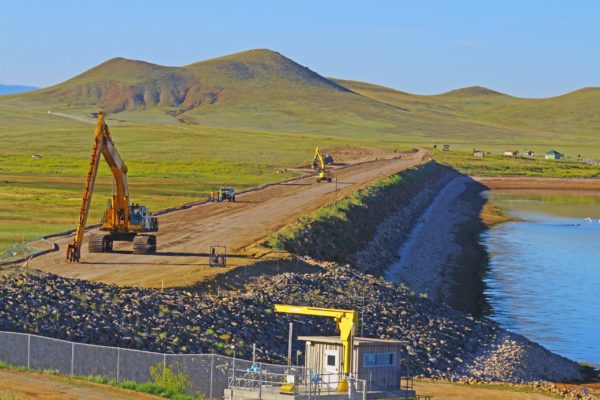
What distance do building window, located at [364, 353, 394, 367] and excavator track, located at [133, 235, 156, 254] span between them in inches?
1059

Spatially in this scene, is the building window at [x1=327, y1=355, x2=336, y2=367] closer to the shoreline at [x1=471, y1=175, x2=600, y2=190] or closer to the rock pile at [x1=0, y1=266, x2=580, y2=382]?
the rock pile at [x1=0, y1=266, x2=580, y2=382]

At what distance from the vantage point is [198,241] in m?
62.0

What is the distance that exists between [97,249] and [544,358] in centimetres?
2122

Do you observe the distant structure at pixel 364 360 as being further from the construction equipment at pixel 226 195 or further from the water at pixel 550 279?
the construction equipment at pixel 226 195

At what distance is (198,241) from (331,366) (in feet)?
109

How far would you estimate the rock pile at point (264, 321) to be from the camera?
3625cm

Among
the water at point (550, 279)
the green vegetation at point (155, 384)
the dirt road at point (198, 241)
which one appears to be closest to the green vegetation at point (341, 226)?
the dirt road at point (198, 241)

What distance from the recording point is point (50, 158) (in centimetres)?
15875

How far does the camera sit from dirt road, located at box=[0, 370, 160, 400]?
26641 mm

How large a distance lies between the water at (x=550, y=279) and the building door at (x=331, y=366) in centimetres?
2288

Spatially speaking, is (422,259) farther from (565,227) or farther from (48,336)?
(48,336)

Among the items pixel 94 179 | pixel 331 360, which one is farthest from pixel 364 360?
pixel 94 179

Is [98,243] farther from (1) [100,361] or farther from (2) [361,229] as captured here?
(2) [361,229]

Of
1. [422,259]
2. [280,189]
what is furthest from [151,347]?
[280,189]
